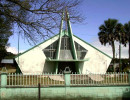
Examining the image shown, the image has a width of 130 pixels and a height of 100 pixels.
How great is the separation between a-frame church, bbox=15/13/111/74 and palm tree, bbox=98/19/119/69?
9088 millimetres

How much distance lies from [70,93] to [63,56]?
551 inches

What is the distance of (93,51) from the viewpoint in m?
23.9

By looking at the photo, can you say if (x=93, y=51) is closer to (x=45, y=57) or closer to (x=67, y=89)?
(x=45, y=57)

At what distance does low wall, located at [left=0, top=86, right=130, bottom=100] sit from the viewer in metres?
8.53

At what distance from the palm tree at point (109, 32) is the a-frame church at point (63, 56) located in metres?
9.09

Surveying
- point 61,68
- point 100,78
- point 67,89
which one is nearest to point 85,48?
point 61,68

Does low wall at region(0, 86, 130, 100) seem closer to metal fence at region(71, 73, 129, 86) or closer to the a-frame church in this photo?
metal fence at region(71, 73, 129, 86)

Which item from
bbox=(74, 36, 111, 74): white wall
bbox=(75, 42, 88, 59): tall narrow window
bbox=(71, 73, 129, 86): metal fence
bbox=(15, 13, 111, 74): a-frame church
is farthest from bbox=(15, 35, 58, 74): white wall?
bbox=(71, 73, 129, 86): metal fence

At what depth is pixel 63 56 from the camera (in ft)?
74.3

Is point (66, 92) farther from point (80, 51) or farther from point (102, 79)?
point (80, 51)

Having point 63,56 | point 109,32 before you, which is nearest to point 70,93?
point 63,56

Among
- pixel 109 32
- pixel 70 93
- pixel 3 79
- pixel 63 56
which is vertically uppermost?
pixel 109 32

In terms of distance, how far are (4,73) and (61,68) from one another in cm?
1571

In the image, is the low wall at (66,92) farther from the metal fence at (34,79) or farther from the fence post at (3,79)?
the metal fence at (34,79)
